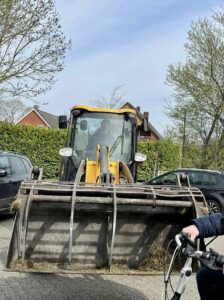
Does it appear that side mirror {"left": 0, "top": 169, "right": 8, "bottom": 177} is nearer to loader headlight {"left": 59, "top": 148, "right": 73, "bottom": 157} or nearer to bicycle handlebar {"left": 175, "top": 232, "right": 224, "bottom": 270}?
loader headlight {"left": 59, "top": 148, "right": 73, "bottom": 157}

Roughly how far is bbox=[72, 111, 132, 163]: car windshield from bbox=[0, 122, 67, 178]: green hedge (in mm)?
17088

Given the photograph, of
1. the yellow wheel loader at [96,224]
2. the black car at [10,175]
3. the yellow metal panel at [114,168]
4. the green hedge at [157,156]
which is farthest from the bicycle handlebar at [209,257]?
the green hedge at [157,156]

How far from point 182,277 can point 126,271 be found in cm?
235

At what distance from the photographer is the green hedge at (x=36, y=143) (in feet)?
84.7

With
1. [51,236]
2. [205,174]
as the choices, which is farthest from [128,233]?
[205,174]

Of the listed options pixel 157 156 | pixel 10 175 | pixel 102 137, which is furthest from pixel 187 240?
pixel 157 156

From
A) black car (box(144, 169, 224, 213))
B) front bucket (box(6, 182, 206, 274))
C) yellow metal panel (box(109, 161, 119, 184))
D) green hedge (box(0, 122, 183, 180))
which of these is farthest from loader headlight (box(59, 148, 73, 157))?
green hedge (box(0, 122, 183, 180))

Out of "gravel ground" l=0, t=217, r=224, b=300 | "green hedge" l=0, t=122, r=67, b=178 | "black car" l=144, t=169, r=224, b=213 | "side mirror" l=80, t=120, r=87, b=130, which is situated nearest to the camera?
"gravel ground" l=0, t=217, r=224, b=300

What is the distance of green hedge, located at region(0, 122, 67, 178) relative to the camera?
25.8 metres

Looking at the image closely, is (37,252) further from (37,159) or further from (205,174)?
(37,159)

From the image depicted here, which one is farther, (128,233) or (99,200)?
(128,233)

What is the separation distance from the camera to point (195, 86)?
27.3 meters

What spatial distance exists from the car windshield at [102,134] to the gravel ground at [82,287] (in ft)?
8.13

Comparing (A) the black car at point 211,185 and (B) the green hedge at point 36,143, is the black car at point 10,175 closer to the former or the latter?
(A) the black car at point 211,185
